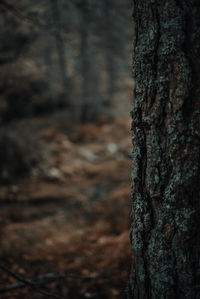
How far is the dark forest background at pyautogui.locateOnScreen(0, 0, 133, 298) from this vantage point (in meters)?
3.58

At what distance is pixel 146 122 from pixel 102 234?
359cm

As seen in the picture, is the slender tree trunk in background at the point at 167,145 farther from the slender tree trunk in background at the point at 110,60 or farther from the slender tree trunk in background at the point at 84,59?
the slender tree trunk in background at the point at 110,60

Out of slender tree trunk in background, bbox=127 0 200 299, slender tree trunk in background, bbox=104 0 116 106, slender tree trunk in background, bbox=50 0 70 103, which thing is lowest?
slender tree trunk in background, bbox=127 0 200 299

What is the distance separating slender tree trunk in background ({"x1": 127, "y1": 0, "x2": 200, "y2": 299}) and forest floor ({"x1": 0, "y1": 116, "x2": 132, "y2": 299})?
1282mm

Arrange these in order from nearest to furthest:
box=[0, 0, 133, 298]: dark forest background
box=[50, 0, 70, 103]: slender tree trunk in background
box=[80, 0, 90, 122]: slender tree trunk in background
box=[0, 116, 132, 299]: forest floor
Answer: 1. box=[0, 116, 132, 299]: forest floor
2. box=[0, 0, 133, 298]: dark forest background
3. box=[50, 0, 70, 103]: slender tree trunk in background
4. box=[80, 0, 90, 122]: slender tree trunk in background

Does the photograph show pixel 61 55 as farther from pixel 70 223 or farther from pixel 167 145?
pixel 167 145

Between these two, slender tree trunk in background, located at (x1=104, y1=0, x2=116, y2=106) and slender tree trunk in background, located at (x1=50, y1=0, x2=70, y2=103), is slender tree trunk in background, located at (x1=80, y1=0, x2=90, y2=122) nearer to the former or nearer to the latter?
slender tree trunk in background, located at (x1=50, y1=0, x2=70, y2=103)

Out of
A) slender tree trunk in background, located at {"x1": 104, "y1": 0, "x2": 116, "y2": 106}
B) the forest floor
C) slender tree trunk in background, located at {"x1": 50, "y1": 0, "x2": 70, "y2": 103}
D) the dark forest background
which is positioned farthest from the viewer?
slender tree trunk in background, located at {"x1": 104, "y1": 0, "x2": 116, "y2": 106}

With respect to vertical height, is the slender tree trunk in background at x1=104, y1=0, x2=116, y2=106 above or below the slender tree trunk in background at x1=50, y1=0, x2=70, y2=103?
above

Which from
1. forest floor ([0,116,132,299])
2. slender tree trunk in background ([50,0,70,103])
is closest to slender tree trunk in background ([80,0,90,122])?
slender tree trunk in background ([50,0,70,103])

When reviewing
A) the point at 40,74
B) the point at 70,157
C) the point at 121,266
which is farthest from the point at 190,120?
the point at 40,74

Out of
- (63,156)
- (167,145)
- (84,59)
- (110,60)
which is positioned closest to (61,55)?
(84,59)

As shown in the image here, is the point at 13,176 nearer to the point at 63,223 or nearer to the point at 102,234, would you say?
the point at 63,223

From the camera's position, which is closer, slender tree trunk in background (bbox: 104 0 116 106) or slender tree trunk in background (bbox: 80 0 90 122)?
slender tree trunk in background (bbox: 80 0 90 122)
